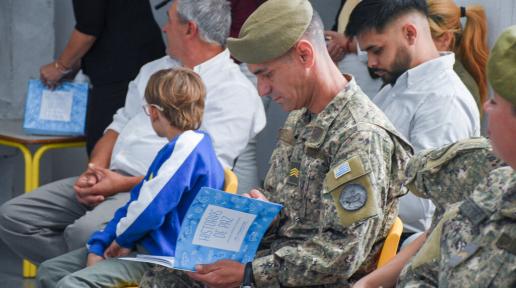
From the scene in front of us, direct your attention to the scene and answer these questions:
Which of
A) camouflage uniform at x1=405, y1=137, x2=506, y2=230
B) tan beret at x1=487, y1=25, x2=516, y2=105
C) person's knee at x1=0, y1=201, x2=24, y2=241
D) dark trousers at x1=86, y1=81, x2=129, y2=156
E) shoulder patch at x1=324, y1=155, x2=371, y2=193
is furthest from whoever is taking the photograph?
dark trousers at x1=86, y1=81, x2=129, y2=156

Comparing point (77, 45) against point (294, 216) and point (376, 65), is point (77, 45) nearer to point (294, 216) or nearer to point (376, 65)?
point (376, 65)

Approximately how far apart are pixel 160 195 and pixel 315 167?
0.67m

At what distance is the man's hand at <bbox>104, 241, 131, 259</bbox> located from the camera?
126 inches

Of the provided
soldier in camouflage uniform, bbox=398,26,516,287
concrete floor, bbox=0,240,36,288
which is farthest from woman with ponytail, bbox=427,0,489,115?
concrete floor, bbox=0,240,36,288

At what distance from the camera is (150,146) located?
3.86m

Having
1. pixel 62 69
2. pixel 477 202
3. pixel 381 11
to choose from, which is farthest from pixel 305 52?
pixel 62 69

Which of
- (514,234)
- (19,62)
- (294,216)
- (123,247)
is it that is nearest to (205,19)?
(123,247)

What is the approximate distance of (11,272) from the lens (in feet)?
16.2

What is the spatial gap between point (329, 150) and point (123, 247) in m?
1.00

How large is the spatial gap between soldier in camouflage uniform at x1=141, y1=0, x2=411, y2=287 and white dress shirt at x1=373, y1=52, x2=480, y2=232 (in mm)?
510

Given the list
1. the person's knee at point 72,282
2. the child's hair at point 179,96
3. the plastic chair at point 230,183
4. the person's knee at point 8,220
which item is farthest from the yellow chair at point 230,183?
the person's knee at point 8,220

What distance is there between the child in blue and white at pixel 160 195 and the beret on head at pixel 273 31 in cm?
54

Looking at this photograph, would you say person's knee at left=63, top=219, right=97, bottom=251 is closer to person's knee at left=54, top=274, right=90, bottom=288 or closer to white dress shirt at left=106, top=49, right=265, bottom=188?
white dress shirt at left=106, top=49, right=265, bottom=188

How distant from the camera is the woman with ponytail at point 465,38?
365 cm
